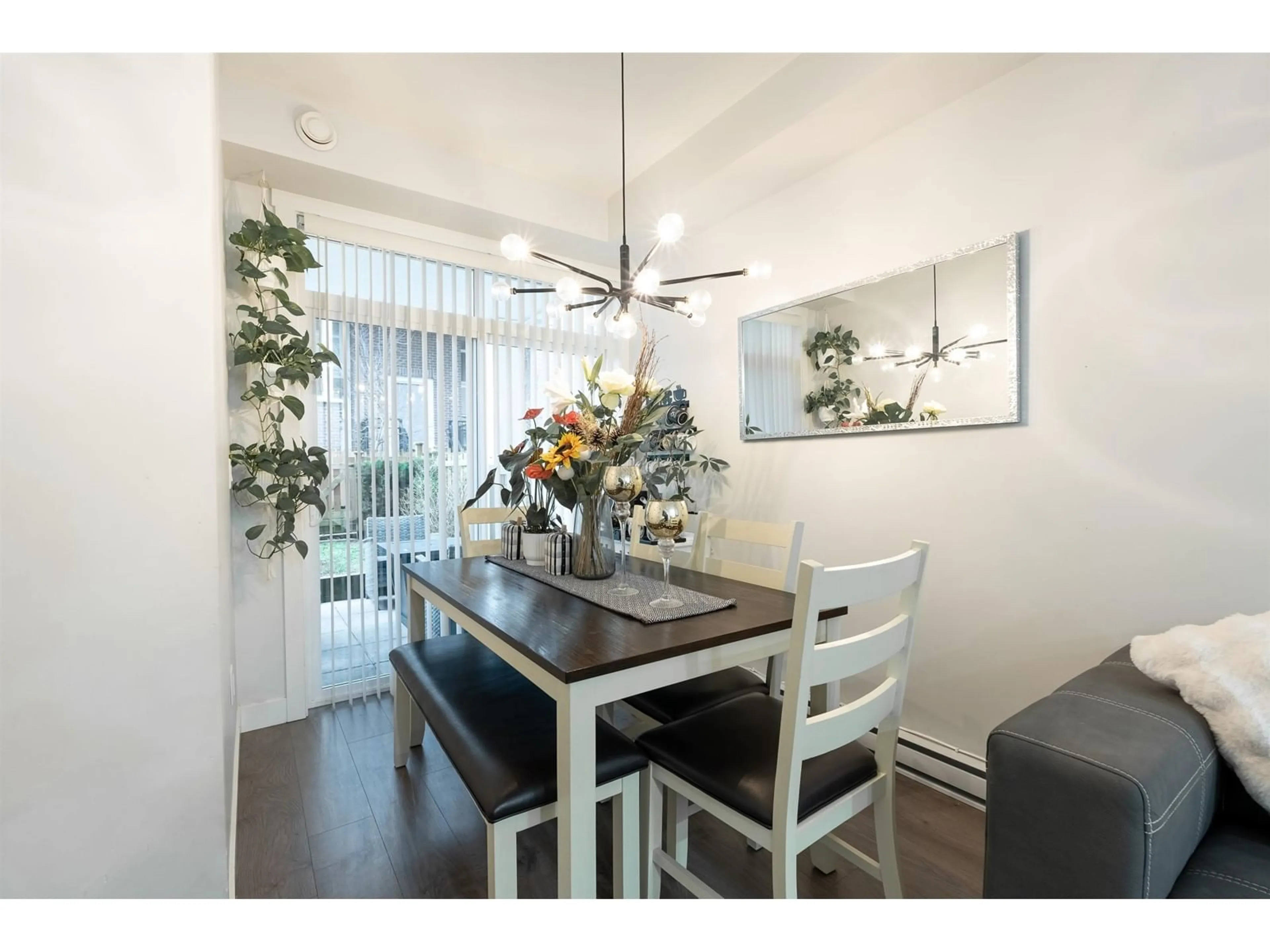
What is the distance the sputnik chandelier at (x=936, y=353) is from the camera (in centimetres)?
182

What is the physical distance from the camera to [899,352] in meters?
2.03

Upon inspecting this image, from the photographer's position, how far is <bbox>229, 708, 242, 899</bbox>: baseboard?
135cm

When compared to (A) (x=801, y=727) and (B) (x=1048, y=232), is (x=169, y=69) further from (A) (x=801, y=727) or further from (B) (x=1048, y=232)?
(B) (x=1048, y=232)

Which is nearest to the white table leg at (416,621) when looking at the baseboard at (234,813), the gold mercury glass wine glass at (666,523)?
the baseboard at (234,813)

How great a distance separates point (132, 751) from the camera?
95cm

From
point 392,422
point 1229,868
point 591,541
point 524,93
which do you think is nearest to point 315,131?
point 524,93

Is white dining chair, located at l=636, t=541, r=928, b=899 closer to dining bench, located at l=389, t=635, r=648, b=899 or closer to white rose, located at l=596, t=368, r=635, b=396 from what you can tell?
dining bench, located at l=389, t=635, r=648, b=899

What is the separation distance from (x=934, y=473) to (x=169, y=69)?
2.38 metres

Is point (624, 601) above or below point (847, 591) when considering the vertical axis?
below

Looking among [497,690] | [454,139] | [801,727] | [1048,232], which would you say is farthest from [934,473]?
[454,139]

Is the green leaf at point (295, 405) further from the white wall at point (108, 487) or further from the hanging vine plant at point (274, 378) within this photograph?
the white wall at point (108, 487)

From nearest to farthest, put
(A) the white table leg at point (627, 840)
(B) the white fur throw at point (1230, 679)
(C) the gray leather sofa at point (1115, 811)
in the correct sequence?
(C) the gray leather sofa at point (1115, 811) → (B) the white fur throw at point (1230, 679) → (A) the white table leg at point (627, 840)

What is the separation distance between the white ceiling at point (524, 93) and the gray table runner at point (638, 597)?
187 cm

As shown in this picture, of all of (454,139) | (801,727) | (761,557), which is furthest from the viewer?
(761,557)
